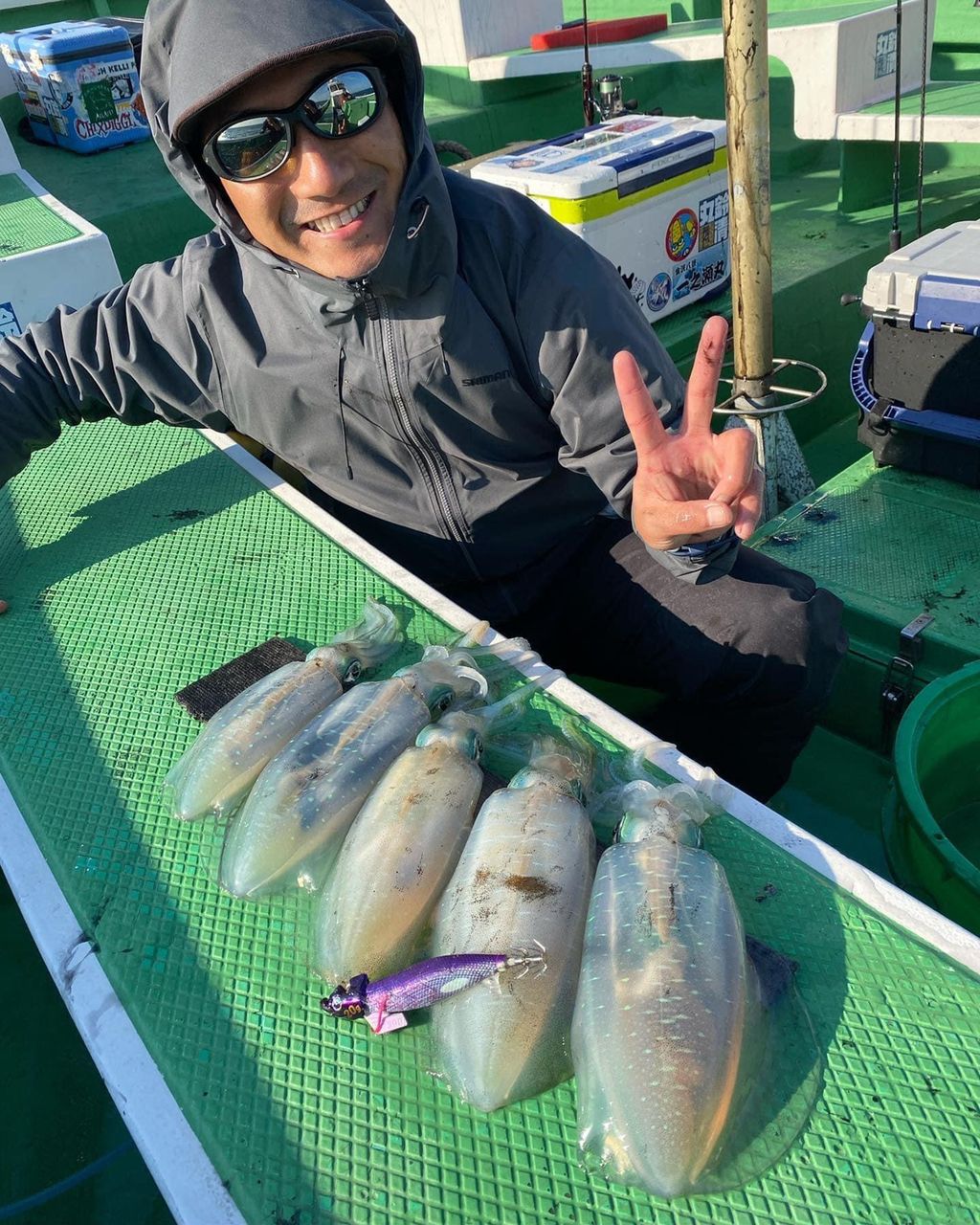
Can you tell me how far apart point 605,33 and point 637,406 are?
5.14m

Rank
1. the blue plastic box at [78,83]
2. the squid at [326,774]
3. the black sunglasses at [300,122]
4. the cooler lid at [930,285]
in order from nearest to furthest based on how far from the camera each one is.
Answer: the squid at [326,774]
the black sunglasses at [300,122]
the cooler lid at [930,285]
the blue plastic box at [78,83]

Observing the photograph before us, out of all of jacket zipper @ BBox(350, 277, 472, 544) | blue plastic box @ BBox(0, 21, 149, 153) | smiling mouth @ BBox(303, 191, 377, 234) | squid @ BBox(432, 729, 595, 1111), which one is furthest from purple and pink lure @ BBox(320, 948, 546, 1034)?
blue plastic box @ BBox(0, 21, 149, 153)

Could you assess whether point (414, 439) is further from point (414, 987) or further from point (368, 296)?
point (414, 987)

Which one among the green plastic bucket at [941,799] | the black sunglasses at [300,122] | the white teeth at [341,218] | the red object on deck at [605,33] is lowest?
the green plastic bucket at [941,799]

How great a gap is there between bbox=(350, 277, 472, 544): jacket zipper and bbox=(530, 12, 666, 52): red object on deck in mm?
4629

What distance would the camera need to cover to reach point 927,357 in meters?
2.88

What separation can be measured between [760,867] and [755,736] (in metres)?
1.00

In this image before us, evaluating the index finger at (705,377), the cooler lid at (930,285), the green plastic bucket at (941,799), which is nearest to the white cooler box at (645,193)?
the cooler lid at (930,285)

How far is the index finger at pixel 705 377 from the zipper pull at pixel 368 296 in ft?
2.26

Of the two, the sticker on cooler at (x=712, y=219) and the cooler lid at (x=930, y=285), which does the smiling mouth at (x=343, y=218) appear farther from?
the sticker on cooler at (x=712, y=219)

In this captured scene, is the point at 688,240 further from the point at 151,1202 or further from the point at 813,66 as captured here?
the point at 151,1202

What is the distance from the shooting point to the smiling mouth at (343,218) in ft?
5.91

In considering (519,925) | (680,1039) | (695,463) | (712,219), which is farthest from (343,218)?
(712,219)

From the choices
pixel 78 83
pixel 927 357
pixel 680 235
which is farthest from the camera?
pixel 78 83
